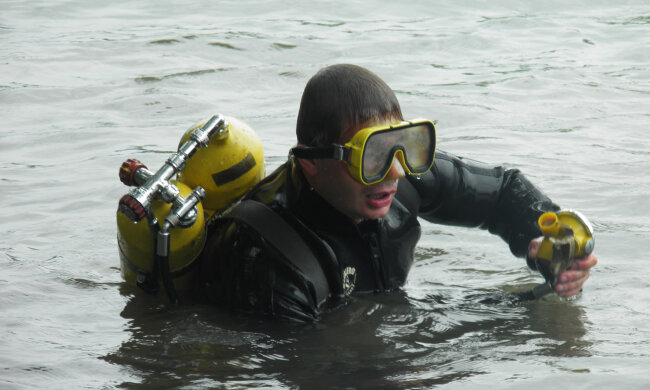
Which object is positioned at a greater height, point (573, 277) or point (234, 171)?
point (234, 171)

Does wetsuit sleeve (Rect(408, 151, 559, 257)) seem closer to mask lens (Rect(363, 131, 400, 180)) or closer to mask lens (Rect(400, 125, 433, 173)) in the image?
mask lens (Rect(400, 125, 433, 173))

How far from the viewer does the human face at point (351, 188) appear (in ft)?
12.3

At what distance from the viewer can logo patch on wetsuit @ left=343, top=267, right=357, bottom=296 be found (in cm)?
406

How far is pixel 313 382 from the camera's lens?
3572mm

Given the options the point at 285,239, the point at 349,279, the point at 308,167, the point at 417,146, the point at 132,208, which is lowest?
the point at 349,279

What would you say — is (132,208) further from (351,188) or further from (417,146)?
(417,146)

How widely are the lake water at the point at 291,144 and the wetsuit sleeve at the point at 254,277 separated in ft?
0.32

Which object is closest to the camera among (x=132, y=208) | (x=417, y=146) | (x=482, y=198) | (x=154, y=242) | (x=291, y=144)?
(x=132, y=208)

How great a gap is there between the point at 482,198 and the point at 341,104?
1.02m

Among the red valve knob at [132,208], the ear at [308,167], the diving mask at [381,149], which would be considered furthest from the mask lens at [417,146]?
the red valve knob at [132,208]

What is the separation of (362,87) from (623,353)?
4.66 feet

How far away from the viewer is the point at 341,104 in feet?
12.2

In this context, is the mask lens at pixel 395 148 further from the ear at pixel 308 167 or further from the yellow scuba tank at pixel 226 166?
the yellow scuba tank at pixel 226 166

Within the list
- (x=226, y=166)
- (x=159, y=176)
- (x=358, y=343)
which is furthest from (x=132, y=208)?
(x=358, y=343)
